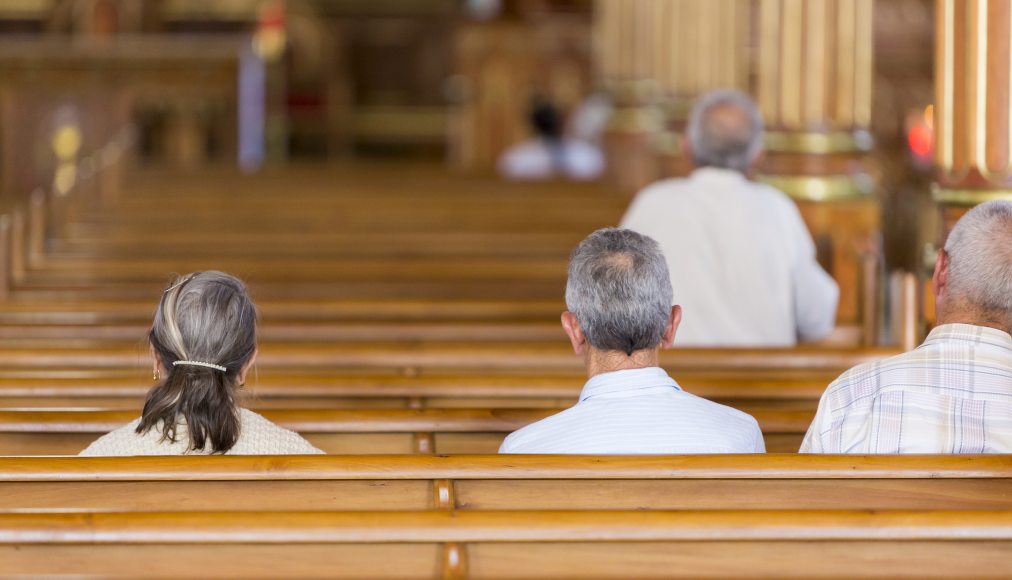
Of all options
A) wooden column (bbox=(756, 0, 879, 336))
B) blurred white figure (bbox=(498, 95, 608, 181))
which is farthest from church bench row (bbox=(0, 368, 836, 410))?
blurred white figure (bbox=(498, 95, 608, 181))

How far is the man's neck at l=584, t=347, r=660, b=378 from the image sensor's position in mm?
2301

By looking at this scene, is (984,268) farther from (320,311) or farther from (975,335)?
(320,311)

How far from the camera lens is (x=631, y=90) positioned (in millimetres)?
9086

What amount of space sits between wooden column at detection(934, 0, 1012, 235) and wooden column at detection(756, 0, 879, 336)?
6.63 feet

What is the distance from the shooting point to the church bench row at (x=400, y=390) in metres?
3.01

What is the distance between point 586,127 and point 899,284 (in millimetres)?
7367

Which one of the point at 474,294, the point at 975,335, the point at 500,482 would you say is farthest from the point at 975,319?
the point at 474,294

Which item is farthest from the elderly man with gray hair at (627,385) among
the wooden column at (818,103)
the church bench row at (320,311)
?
the wooden column at (818,103)

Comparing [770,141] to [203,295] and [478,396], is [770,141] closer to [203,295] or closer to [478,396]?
[478,396]

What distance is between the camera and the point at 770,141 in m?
5.63

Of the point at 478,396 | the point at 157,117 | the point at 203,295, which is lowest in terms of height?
the point at 478,396

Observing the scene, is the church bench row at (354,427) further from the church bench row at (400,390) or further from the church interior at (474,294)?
the church bench row at (400,390)

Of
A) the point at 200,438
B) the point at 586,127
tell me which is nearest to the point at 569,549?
the point at 200,438

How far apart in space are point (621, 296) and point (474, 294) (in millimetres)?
2666
